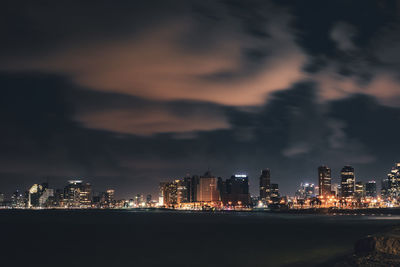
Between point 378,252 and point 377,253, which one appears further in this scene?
point 378,252

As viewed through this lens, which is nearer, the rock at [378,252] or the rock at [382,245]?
the rock at [378,252]

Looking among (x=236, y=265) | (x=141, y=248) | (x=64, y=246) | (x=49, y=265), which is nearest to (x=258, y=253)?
(x=236, y=265)

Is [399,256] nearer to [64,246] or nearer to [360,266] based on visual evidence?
[360,266]

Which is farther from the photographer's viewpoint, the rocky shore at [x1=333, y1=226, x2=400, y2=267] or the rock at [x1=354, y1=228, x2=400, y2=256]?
the rock at [x1=354, y1=228, x2=400, y2=256]

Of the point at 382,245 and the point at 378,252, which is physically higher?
the point at 382,245

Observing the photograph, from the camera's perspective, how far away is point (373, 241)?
38.4 m

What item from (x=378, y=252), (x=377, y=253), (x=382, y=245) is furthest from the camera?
(x=382, y=245)

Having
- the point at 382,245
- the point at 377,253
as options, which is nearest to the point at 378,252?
the point at 377,253

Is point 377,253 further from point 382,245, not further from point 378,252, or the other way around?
point 382,245

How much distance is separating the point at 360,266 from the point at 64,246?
181ft

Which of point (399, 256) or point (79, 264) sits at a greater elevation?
point (399, 256)

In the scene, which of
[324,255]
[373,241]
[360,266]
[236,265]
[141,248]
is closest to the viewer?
[360,266]

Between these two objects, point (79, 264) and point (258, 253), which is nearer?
point (79, 264)

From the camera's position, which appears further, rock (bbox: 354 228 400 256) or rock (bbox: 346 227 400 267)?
rock (bbox: 354 228 400 256)
